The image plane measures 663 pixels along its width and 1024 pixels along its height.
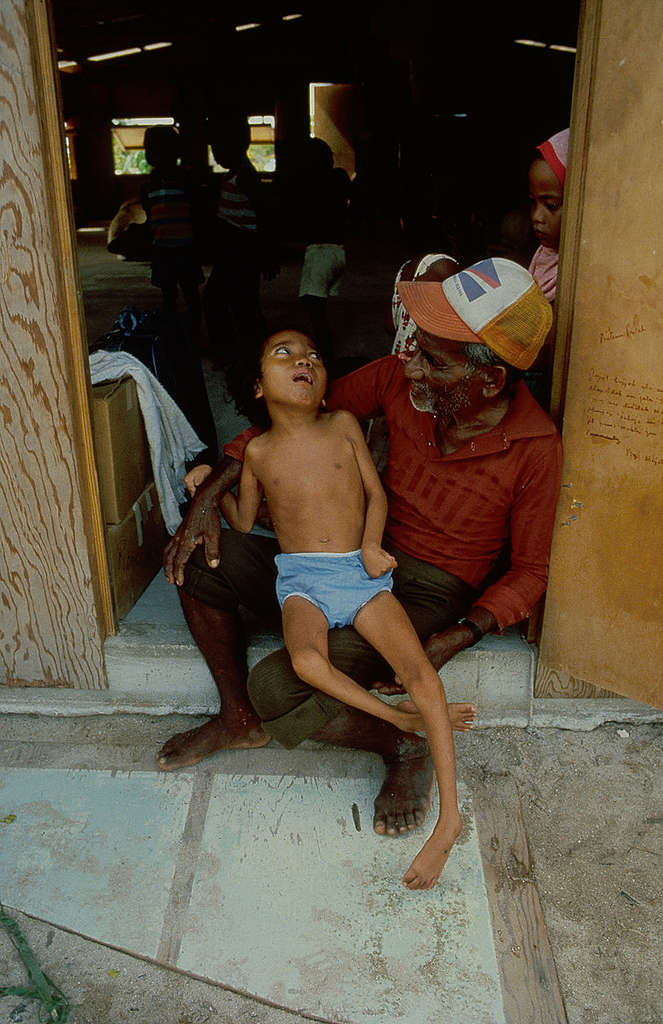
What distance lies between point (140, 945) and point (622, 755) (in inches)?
63.0

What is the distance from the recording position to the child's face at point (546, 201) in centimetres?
264

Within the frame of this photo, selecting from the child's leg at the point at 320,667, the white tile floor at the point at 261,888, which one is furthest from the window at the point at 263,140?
the white tile floor at the point at 261,888

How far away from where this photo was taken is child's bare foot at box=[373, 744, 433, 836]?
7.85 feet

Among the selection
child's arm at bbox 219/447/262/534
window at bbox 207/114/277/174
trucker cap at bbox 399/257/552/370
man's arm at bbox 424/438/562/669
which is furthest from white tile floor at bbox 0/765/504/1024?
window at bbox 207/114/277/174

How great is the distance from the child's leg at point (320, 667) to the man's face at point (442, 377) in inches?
27.8

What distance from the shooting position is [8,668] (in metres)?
2.94

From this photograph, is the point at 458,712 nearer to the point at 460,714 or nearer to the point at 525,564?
the point at 460,714

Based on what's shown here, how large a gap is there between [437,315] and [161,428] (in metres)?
1.41

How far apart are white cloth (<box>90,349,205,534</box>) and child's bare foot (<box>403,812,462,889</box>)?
167 centimetres

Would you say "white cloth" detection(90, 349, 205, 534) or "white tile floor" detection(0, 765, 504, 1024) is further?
"white cloth" detection(90, 349, 205, 534)

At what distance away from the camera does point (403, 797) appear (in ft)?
8.04

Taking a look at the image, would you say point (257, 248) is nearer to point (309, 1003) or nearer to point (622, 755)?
point (622, 755)

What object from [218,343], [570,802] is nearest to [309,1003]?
[570,802]

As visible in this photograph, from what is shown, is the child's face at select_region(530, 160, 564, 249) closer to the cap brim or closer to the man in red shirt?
the man in red shirt
